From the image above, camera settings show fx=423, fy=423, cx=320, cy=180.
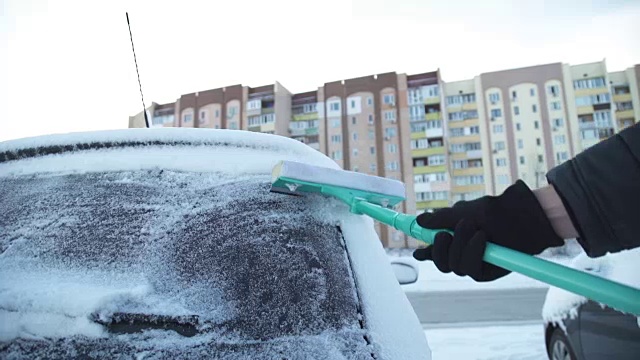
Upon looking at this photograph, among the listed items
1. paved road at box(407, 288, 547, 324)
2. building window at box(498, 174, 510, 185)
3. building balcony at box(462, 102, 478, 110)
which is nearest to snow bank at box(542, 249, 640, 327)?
paved road at box(407, 288, 547, 324)

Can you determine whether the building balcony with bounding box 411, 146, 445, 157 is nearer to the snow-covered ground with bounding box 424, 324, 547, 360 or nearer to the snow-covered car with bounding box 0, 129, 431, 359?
the snow-covered ground with bounding box 424, 324, 547, 360

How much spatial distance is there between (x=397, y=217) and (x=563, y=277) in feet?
1.72

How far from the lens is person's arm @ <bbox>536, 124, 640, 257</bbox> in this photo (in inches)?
45.1

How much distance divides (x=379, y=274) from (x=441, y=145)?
3984 centimetres

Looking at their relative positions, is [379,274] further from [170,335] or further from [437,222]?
[170,335]

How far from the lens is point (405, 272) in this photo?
197cm

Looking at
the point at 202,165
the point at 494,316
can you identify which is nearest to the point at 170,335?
the point at 202,165

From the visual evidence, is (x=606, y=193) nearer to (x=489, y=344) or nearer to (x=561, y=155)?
(x=489, y=344)

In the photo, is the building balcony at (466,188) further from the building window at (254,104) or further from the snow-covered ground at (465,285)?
the snow-covered ground at (465,285)

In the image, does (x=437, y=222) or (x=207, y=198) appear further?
(x=437, y=222)

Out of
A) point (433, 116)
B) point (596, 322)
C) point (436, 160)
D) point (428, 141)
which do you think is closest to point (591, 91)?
point (433, 116)

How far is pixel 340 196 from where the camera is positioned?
1298 mm

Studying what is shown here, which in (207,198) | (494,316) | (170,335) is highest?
(207,198)

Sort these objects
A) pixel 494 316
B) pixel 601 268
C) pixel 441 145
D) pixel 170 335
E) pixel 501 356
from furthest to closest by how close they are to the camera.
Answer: pixel 441 145, pixel 494 316, pixel 501 356, pixel 601 268, pixel 170 335
